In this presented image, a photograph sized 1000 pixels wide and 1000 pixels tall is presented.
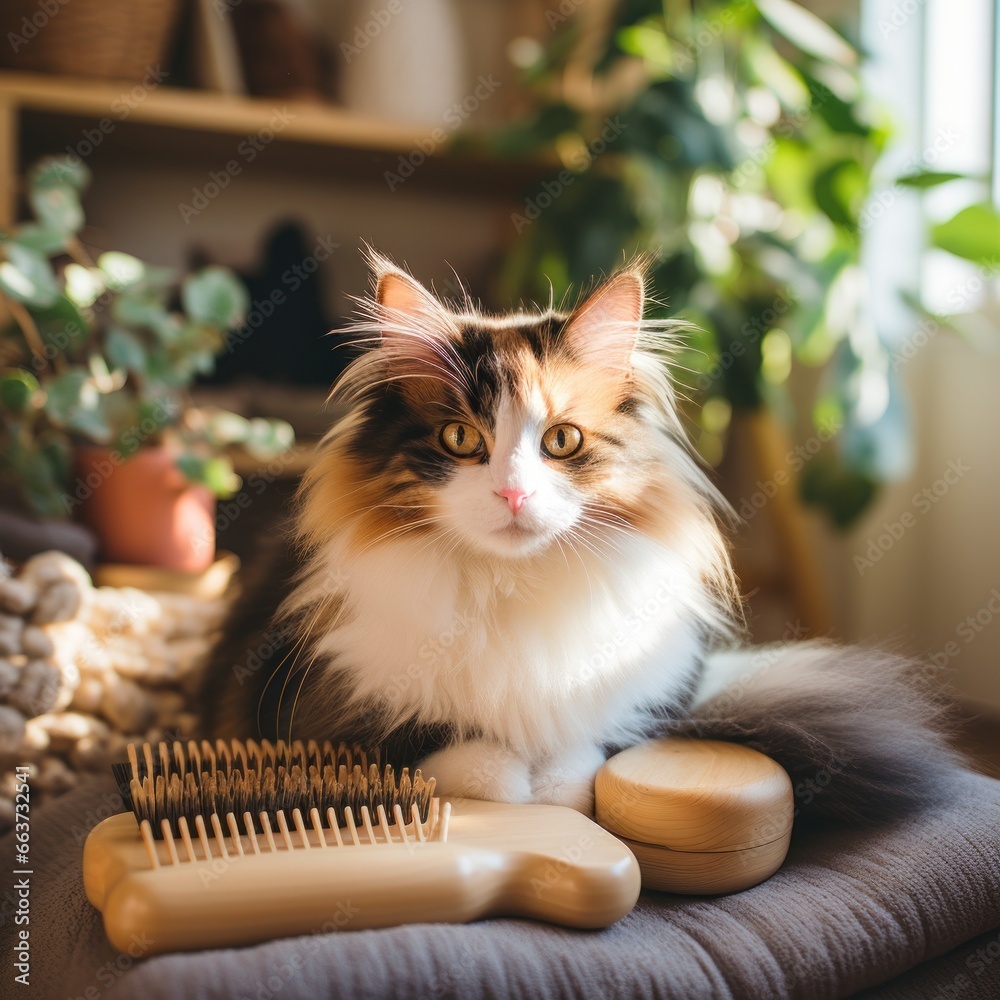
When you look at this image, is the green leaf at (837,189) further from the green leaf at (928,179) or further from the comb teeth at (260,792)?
the comb teeth at (260,792)

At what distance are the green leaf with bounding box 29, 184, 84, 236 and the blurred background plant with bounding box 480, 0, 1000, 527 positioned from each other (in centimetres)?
110

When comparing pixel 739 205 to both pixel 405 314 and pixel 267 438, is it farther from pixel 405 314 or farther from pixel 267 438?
pixel 405 314

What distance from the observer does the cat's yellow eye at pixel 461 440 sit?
103cm

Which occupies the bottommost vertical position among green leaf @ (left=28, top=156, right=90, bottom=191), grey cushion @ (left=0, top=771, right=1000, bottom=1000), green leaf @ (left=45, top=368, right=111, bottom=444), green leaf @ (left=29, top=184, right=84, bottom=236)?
grey cushion @ (left=0, top=771, right=1000, bottom=1000)

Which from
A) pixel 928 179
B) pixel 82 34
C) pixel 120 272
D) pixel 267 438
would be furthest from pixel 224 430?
pixel 928 179

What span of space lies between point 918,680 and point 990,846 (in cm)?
25

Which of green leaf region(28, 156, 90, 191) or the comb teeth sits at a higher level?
green leaf region(28, 156, 90, 191)

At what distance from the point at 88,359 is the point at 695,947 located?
161 cm

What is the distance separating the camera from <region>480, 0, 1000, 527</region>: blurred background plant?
2.16 metres

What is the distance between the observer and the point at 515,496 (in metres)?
0.96

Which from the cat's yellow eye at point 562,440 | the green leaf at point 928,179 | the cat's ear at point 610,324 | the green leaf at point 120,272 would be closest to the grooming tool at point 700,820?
the cat's yellow eye at point 562,440

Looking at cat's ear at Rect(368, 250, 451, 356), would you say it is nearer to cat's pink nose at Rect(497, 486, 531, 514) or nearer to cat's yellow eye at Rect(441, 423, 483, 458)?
cat's yellow eye at Rect(441, 423, 483, 458)

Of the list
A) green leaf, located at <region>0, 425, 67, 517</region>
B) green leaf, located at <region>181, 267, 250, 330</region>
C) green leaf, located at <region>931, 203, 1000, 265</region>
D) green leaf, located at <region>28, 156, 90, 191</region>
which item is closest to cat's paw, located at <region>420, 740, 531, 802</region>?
green leaf, located at <region>0, 425, 67, 517</region>

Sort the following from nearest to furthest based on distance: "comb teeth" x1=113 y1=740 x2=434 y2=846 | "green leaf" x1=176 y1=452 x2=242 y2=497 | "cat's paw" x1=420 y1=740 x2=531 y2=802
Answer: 1. "comb teeth" x1=113 y1=740 x2=434 y2=846
2. "cat's paw" x1=420 y1=740 x2=531 y2=802
3. "green leaf" x1=176 y1=452 x2=242 y2=497
